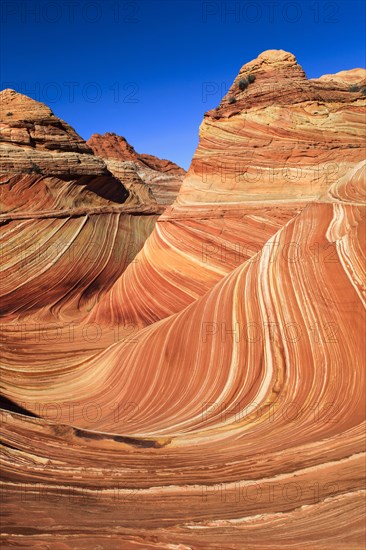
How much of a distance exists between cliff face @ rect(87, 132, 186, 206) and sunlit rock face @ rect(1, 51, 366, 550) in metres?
29.2

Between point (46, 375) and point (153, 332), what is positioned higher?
point (153, 332)

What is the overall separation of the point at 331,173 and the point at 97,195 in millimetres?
7795

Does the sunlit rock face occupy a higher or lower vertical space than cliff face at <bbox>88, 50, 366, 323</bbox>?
lower

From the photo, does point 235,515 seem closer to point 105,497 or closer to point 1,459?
point 105,497

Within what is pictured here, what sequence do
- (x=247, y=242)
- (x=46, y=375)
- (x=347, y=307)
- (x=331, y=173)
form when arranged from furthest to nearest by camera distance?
(x=331, y=173) < (x=247, y=242) < (x=46, y=375) < (x=347, y=307)

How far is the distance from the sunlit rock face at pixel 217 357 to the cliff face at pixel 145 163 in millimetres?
29218

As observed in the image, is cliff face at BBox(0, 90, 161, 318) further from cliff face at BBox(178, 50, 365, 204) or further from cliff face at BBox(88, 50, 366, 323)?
cliff face at BBox(178, 50, 365, 204)

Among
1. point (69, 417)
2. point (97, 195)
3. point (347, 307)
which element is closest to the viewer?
point (347, 307)

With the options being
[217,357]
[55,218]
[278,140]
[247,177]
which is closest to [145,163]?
[55,218]

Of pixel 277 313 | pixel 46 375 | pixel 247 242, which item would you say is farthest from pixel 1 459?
pixel 247 242

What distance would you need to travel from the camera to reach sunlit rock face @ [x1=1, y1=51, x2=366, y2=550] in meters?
3.06

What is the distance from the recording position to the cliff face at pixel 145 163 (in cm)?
4319

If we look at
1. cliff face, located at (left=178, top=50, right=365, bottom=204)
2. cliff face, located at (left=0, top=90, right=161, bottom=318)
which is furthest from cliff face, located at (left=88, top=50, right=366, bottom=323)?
cliff face, located at (left=0, top=90, right=161, bottom=318)

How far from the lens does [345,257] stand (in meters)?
5.62
